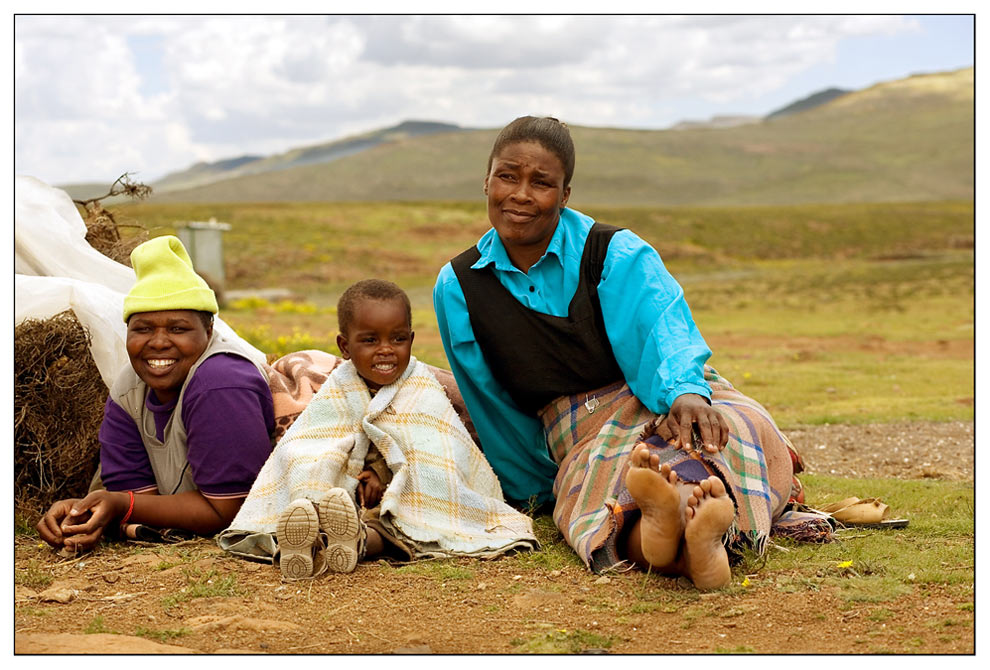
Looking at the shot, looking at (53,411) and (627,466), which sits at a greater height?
(53,411)

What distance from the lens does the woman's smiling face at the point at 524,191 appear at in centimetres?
424

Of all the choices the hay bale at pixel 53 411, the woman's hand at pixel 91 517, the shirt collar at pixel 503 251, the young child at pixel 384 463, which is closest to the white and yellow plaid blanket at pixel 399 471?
the young child at pixel 384 463

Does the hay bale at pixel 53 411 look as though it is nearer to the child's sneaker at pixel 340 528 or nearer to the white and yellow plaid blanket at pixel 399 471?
the white and yellow plaid blanket at pixel 399 471

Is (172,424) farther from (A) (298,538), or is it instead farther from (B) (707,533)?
(B) (707,533)

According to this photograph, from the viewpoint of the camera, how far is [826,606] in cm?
344

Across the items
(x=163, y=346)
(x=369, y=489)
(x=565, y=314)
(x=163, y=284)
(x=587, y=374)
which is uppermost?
(x=163, y=284)

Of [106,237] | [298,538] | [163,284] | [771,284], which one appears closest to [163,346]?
[163,284]

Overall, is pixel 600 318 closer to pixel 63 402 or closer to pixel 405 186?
pixel 63 402

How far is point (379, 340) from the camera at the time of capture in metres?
4.38

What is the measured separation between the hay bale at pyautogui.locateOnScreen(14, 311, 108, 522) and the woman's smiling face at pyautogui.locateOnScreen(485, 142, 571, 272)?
82.6 inches

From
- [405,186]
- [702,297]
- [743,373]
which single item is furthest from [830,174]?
[743,373]

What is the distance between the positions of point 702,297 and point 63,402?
866 inches

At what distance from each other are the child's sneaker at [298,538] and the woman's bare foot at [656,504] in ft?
3.84

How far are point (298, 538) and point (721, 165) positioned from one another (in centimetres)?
14020
